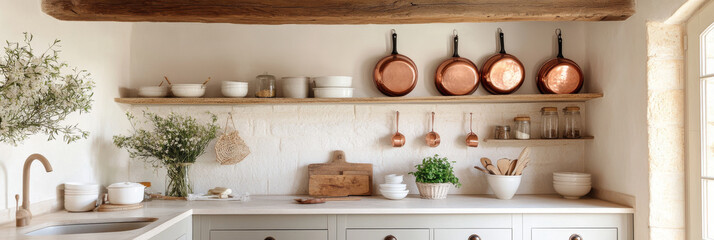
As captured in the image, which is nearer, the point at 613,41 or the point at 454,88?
the point at 613,41

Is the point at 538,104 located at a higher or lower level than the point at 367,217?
higher

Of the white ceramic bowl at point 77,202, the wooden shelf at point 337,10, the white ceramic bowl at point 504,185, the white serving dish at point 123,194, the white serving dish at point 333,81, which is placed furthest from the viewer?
the white serving dish at point 333,81

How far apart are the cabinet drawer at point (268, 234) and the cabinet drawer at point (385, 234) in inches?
6.6

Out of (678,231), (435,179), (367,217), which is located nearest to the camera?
(678,231)

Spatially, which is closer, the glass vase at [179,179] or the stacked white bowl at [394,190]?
the stacked white bowl at [394,190]

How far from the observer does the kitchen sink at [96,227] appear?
275cm

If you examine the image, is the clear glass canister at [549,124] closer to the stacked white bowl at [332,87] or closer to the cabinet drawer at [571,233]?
the cabinet drawer at [571,233]

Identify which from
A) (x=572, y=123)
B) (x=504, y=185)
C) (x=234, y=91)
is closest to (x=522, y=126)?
(x=572, y=123)

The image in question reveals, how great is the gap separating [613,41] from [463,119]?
41.4 inches

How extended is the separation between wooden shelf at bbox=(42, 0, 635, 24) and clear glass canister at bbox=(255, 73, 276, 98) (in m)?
0.79

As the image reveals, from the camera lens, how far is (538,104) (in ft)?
12.8

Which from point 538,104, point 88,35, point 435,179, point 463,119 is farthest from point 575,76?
point 88,35

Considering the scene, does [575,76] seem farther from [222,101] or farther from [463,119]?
[222,101]

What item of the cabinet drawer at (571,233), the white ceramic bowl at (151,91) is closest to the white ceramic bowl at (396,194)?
the cabinet drawer at (571,233)
